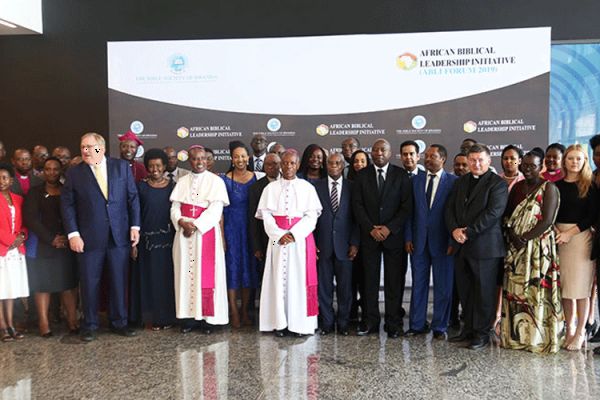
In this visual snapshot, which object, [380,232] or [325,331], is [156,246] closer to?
[325,331]

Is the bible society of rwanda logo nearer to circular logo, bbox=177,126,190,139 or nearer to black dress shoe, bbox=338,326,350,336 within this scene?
circular logo, bbox=177,126,190,139

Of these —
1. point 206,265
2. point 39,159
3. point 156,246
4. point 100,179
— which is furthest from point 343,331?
point 39,159

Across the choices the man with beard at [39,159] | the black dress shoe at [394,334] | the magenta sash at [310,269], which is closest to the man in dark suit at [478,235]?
the black dress shoe at [394,334]

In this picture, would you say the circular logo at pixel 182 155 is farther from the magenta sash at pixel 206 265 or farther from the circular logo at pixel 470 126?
the circular logo at pixel 470 126

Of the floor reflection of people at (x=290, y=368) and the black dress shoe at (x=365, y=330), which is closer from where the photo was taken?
the floor reflection of people at (x=290, y=368)

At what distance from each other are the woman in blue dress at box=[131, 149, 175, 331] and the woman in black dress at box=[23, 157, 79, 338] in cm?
69

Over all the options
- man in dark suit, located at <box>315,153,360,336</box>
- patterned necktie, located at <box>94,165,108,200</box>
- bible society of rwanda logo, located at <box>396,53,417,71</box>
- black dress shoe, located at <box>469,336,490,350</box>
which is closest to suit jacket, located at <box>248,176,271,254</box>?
man in dark suit, located at <box>315,153,360,336</box>

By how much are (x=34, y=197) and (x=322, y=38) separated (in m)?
3.66

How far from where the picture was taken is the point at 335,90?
6730mm

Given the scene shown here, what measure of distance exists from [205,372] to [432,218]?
2.33 meters

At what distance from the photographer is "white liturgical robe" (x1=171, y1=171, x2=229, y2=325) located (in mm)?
5137

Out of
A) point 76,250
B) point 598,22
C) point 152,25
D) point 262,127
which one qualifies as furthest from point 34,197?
point 598,22

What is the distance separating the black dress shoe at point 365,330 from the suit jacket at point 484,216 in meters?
1.17

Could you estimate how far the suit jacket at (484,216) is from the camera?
451 cm
